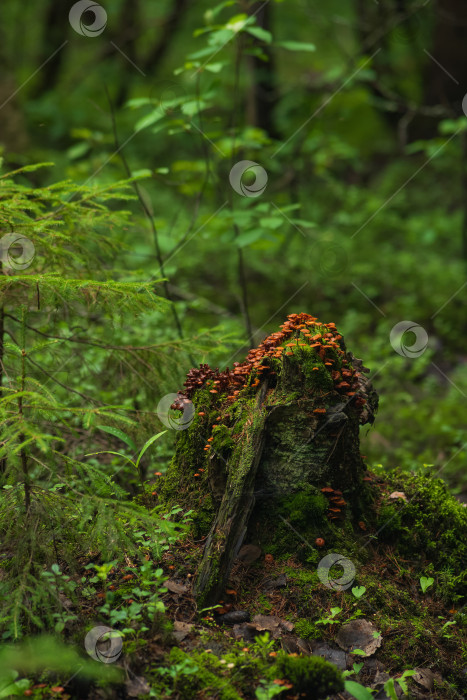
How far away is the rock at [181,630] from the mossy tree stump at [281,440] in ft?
1.47

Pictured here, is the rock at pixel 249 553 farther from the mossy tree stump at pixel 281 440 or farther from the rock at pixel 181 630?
the rock at pixel 181 630

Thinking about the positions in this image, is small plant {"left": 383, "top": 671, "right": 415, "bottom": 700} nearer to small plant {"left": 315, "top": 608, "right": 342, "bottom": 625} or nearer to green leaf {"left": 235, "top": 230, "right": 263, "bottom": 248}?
small plant {"left": 315, "top": 608, "right": 342, "bottom": 625}

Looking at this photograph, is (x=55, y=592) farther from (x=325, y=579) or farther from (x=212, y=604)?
(x=325, y=579)

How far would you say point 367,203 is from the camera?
13.3 m

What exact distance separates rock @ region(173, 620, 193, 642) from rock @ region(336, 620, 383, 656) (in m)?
0.75

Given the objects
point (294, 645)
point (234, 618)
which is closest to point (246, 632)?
point (234, 618)

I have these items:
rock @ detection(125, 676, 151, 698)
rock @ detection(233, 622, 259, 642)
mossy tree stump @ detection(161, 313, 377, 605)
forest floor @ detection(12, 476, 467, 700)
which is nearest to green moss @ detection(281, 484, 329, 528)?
mossy tree stump @ detection(161, 313, 377, 605)

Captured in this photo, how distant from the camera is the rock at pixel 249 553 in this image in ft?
10.7

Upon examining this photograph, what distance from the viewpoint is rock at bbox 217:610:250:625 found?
291cm

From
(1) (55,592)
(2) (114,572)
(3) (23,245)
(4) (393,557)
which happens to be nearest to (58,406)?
(1) (55,592)

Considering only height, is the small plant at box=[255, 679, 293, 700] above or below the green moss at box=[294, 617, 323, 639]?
below

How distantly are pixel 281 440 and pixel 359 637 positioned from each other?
3.49ft

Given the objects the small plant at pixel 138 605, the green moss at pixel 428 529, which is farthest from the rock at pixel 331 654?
the green moss at pixel 428 529

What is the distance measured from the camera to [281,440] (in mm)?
3350
